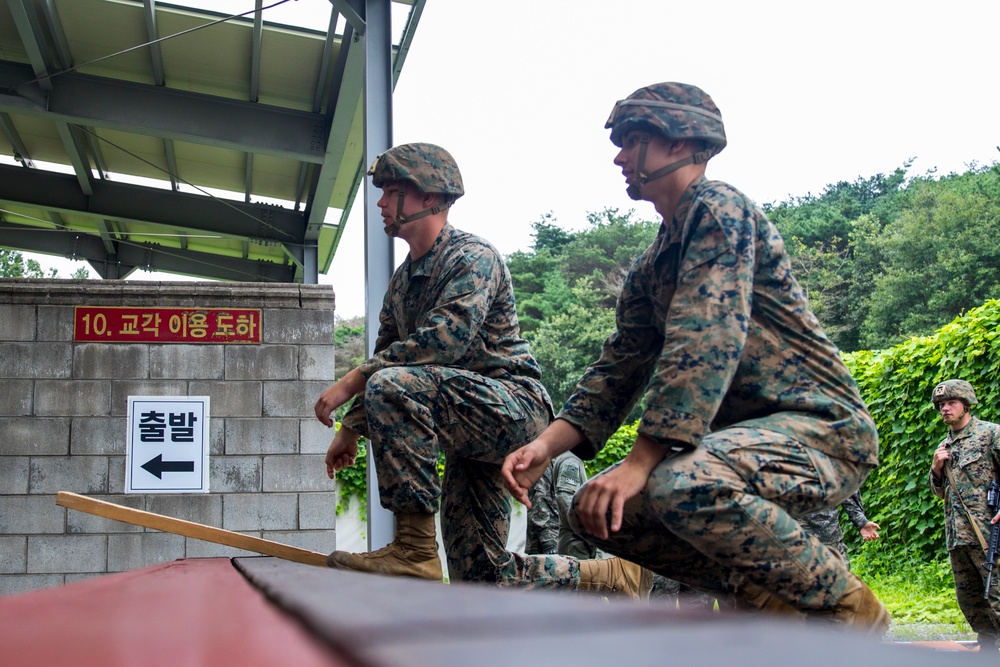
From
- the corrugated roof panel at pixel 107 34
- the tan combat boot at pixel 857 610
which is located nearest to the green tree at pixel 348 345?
the corrugated roof panel at pixel 107 34

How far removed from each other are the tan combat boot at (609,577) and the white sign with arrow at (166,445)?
12.7 ft

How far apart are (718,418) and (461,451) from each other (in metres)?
0.97

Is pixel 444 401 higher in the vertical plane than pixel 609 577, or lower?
higher

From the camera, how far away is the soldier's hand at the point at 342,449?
11.7ft

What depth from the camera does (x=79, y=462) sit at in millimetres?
6727

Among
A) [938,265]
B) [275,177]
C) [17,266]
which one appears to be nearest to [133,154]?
[275,177]

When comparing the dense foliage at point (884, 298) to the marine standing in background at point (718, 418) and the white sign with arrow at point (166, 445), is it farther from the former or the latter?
the marine standing in background at point (718, 418)

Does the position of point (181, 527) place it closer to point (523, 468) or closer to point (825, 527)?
point (523, 468)

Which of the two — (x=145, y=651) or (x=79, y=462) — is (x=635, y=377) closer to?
(x=145, y=651)

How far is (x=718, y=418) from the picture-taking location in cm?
265

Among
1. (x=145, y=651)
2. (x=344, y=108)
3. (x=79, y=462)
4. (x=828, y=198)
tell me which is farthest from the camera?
(x=828, y=198)

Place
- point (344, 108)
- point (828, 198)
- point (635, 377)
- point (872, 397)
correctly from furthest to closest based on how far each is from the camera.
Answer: point (828, 198), point (872, 397), point (344, 108), point (635, 377)

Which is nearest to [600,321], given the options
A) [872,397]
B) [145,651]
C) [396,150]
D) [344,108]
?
[872,397]

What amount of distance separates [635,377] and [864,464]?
72cm
